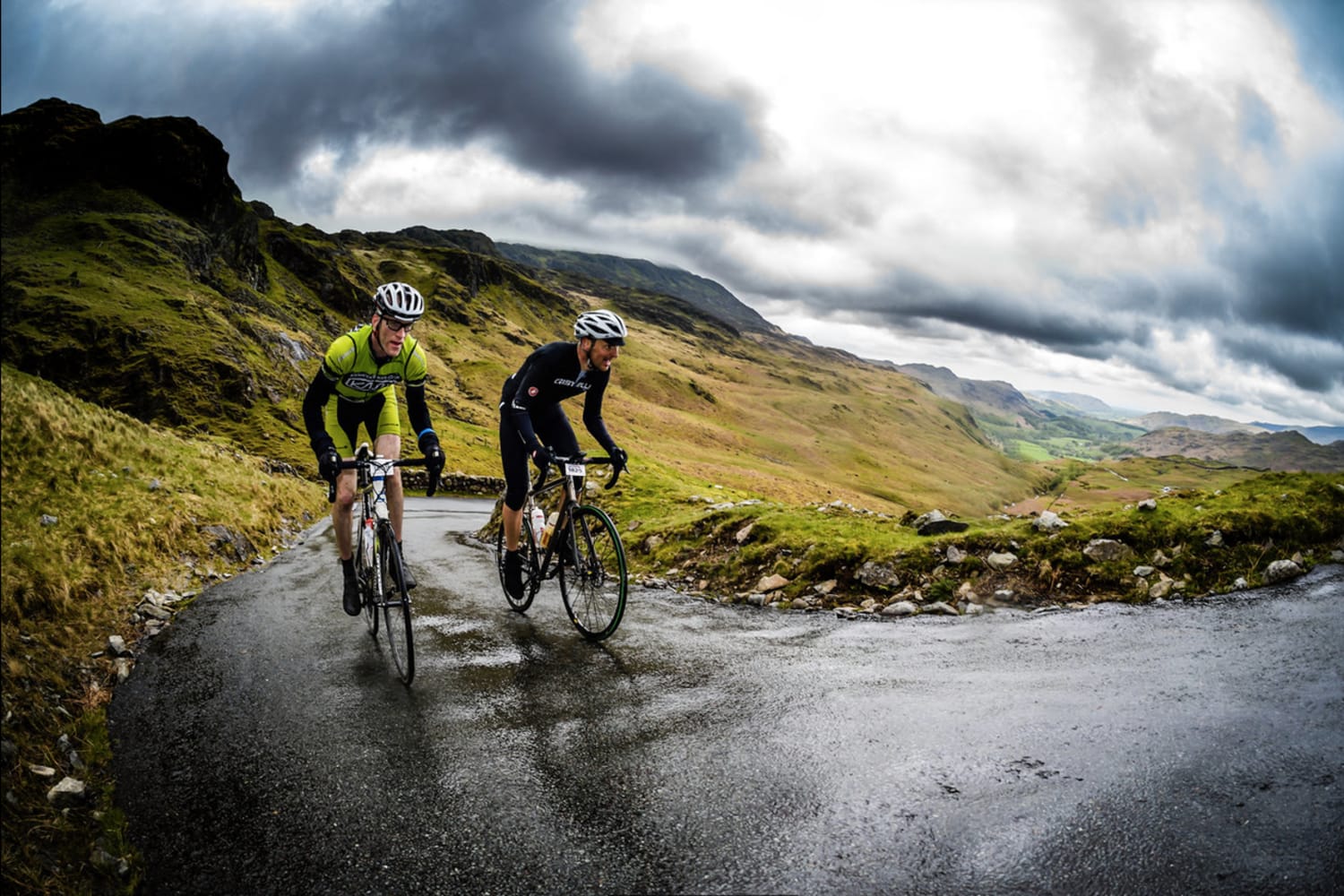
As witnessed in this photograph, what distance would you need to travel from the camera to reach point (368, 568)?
7746mm

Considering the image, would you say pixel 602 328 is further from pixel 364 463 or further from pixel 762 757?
pixel 762 757

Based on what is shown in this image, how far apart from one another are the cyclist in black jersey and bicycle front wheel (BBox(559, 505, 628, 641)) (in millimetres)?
834

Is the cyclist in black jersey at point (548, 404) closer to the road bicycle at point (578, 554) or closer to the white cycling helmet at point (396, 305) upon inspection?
the road bicycle at point (578, 554)

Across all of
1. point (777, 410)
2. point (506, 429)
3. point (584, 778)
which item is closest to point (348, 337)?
point (506, 429)

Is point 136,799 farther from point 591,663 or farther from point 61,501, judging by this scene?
point 61,501

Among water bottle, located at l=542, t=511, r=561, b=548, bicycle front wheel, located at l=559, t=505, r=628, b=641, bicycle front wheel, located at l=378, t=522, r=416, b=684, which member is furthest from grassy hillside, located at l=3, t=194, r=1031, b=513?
bicycle front wheel, located at l=559, t=505, r=628, b=641

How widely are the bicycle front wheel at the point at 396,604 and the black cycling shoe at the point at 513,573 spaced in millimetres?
1574

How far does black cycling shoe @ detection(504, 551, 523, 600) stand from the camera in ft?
28.9

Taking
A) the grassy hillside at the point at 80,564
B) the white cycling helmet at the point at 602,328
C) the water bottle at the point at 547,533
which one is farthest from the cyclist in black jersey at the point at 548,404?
the grassy hillside at the point at 80,564

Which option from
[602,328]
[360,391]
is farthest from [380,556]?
[602,328]

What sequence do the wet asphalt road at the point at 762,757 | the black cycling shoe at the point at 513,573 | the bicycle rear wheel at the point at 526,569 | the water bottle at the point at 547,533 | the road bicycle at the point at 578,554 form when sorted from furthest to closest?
the black cycling shoe at the point at 513,573, the bicycle rear wheel at the point at 526,569, the water bottle at the point at 547,533, the road bicycle at the point at 578,554, the wet asphalt road at the point at 762,757

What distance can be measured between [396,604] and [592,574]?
2184mm

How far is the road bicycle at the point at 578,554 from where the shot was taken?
24.9 ft

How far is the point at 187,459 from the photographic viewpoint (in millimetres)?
16500
